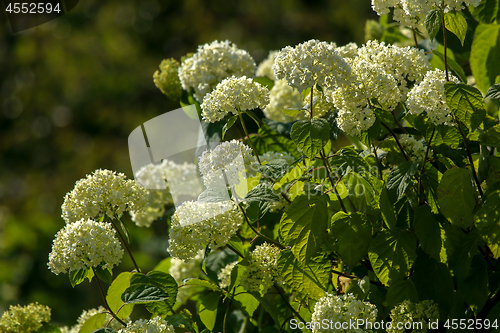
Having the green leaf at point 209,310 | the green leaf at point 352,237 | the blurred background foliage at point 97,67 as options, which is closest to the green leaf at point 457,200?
the green leaf at point 352,237

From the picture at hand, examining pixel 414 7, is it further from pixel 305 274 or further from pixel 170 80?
pixel 170 80

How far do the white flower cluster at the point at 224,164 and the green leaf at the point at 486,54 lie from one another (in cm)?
62

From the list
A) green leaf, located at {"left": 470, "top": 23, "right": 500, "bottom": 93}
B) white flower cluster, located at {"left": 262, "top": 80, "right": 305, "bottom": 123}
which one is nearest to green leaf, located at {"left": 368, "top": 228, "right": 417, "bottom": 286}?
green leaf, located at {"left": 470, "top": 23, "right": 500, "bottom": 93}

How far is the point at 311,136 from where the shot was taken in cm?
85

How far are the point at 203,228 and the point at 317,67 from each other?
0.41 m

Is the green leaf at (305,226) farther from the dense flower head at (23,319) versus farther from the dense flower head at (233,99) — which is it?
the dense flower head at (23,319)

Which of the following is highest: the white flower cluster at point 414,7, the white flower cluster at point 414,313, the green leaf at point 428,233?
the white flower cluster at point 414,7

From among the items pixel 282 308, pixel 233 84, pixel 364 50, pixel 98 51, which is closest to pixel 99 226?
pixel 233 84

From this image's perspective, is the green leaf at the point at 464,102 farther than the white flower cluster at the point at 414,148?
No

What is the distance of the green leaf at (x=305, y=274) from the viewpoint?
3.00 ft

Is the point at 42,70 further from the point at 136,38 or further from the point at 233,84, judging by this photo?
the point at 233,84

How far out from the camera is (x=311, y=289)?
92 cm

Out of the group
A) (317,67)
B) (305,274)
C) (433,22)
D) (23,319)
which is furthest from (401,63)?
(23,319)

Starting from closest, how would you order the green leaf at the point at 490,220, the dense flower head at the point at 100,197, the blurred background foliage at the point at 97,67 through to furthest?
the green leaf at the point at 490,220, the dense flower head at the point at 100,197, the blurred background foliage at the point at 97,67
